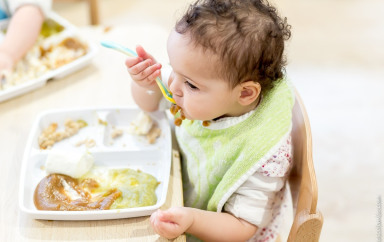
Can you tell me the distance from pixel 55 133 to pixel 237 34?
0.50 metres

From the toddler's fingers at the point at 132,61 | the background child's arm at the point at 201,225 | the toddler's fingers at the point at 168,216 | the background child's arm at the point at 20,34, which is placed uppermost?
the background child's arm at the point at 20,34

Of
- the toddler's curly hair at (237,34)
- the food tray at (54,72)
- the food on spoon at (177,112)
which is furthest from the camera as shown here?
the food tray at (54,72)

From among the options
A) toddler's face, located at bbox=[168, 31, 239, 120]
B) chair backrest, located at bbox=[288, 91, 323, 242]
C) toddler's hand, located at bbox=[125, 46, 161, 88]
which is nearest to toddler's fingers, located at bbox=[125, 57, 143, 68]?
toddler's hand, located at bbox=[125, 46, 161, 88]

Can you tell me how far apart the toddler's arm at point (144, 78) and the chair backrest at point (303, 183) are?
0.31 metres

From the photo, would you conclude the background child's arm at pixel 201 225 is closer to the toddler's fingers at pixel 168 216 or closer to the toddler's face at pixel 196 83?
the toddler's fingers at pixel 168 216

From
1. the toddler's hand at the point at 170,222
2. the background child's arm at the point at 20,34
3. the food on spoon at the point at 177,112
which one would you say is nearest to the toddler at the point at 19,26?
the background child's arm at the point at 20,34

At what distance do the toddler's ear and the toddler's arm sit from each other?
0.19m

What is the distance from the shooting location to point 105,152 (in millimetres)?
984

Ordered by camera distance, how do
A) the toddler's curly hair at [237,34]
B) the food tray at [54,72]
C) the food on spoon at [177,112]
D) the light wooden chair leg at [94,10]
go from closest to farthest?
1. the toddler's curly hair at [237,34]
2. the food on spoon at [177,112]
3. the food tray at [54,72]
4. the light wooden chair leg at [94,10]

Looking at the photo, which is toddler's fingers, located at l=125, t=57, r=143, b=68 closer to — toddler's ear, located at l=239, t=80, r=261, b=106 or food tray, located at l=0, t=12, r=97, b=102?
toddler's ear, located at l=239, t=80, r=261, b=106

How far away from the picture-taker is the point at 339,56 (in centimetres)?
Result: 267

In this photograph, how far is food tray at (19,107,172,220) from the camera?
0.82 meters

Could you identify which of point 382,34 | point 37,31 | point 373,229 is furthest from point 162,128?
point 382,34

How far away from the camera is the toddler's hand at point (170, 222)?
2.58 ft
